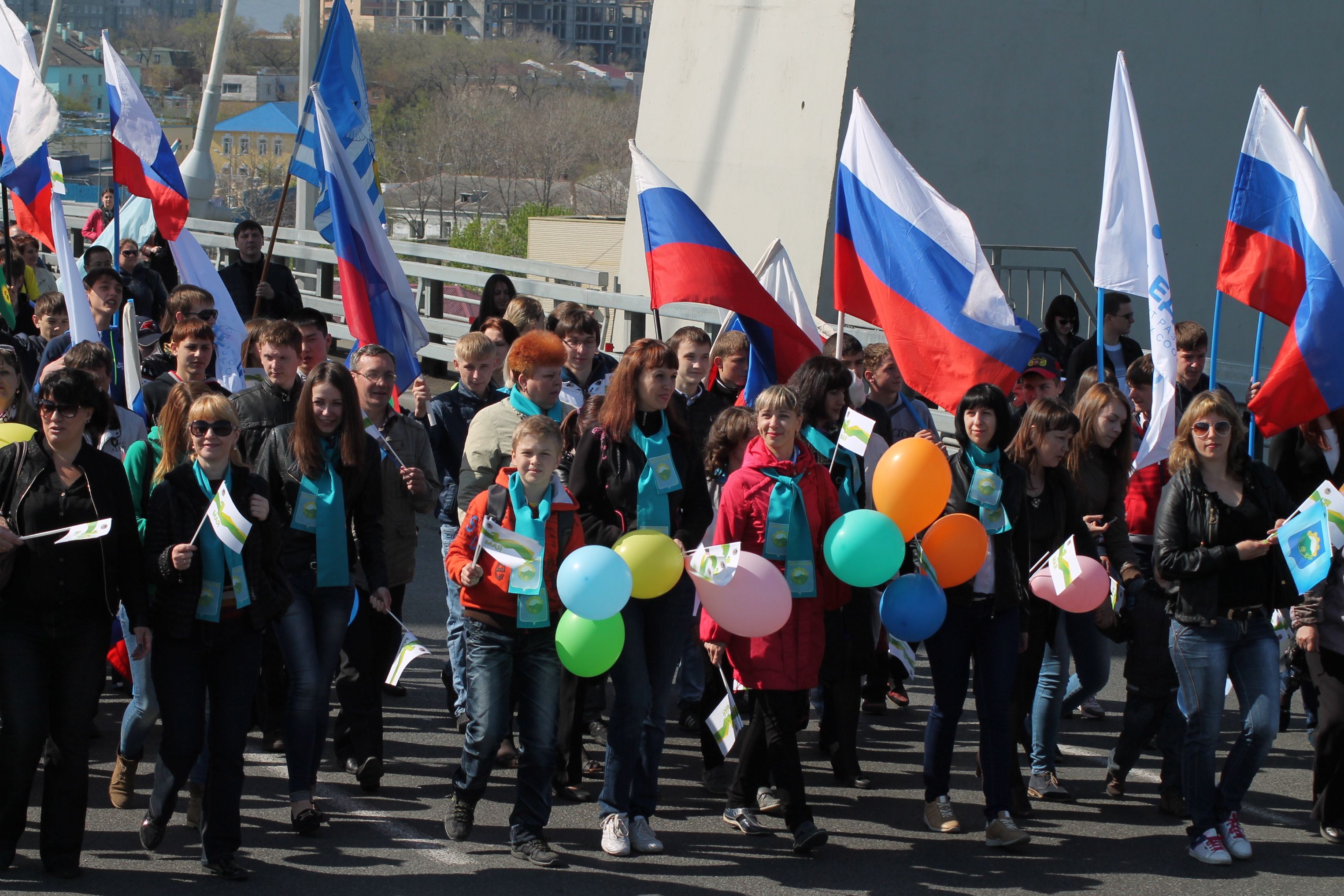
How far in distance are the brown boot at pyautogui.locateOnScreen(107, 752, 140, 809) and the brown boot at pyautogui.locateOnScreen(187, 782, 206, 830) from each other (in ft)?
1.04

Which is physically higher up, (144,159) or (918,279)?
(144,159)

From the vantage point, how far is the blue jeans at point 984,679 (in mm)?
5820

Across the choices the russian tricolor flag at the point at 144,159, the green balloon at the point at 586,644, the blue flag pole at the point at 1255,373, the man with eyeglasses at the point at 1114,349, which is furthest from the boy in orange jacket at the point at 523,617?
the man with eyeglasses at the point at 1114,349

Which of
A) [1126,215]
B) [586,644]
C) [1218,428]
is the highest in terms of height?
[1126,215]

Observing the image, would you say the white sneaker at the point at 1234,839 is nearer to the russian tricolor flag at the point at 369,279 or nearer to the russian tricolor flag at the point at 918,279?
the russian tricolor flag at the point at 918,279

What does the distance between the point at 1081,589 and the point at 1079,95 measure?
1041cm

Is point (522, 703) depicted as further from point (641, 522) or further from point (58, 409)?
point (58, 409)

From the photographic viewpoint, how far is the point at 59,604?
505 centimetres

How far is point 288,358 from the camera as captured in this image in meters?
6.64

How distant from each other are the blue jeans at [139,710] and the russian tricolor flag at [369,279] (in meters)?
2.53

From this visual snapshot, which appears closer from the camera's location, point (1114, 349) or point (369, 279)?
point (369, 279)

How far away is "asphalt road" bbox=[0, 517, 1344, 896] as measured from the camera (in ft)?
17.5

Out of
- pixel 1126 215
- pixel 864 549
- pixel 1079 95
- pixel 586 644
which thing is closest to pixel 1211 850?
pixel 864 549

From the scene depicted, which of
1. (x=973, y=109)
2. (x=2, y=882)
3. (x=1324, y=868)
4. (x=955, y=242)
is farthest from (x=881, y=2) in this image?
(x=2, y=882)
